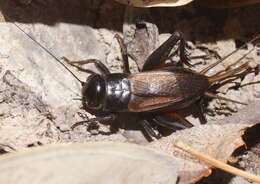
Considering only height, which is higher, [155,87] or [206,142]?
[155,87]

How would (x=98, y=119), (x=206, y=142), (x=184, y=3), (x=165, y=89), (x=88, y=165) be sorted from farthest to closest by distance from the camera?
(x=165, y=89) → (x=98, y=119) → (x=184, y=3) → (x=206, y=142) → (x=88, y=165)

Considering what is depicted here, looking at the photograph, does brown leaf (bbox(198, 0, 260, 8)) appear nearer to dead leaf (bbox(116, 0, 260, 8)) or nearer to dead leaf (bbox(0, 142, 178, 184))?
dead leaf (bbox(116, 0, 260, 8))

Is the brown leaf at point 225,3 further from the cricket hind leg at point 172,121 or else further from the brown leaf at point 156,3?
the cricket hind leg at point 172,121

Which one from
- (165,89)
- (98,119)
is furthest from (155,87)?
(98,119)

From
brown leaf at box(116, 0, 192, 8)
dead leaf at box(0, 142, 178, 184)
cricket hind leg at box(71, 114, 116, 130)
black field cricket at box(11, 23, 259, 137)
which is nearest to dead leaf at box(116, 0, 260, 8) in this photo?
brown leaf at box(116, 0, 192, 8)

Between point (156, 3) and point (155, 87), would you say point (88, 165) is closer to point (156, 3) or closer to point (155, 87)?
point (155, 87)

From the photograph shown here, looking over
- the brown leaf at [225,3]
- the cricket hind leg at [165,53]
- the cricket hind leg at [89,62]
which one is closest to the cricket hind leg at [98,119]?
the cricket hind leg at [89,62]

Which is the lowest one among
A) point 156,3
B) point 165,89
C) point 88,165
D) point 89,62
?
point 88,165

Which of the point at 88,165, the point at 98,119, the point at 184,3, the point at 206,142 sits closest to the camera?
the point at 88,165
